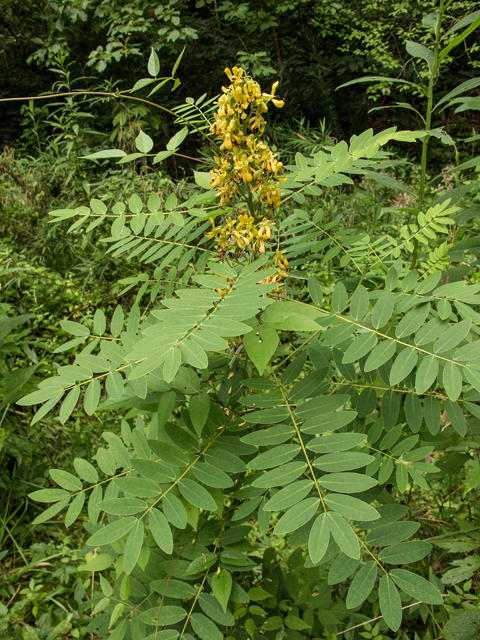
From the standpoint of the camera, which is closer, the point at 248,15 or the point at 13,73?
the point at 248,15

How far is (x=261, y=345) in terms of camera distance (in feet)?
2.16

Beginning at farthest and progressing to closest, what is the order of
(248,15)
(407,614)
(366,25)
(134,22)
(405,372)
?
(366,25), (248,15), (134,22), (407,614), (405,372)

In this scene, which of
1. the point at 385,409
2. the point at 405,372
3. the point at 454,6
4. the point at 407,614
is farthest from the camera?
the point at 454,6

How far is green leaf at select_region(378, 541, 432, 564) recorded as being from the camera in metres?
0.69

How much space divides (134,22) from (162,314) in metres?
4.51

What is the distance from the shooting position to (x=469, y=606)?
108 cm

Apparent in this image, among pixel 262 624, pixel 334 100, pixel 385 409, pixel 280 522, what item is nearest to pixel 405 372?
pixel 385 409

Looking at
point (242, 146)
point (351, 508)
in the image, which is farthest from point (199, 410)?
point (242, 146)

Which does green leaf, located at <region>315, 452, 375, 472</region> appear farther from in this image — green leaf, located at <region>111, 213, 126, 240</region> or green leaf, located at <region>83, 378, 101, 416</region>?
green leaf, located at <region>111, 213, 126, 240</region>

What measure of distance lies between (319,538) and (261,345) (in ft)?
0.93

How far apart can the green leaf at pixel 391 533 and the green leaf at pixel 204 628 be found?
0.32 metres

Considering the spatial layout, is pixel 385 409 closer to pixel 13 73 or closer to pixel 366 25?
pixel 366 25

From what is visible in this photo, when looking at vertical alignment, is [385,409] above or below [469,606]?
above

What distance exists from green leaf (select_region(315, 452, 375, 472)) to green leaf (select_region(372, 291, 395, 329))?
24 cm
